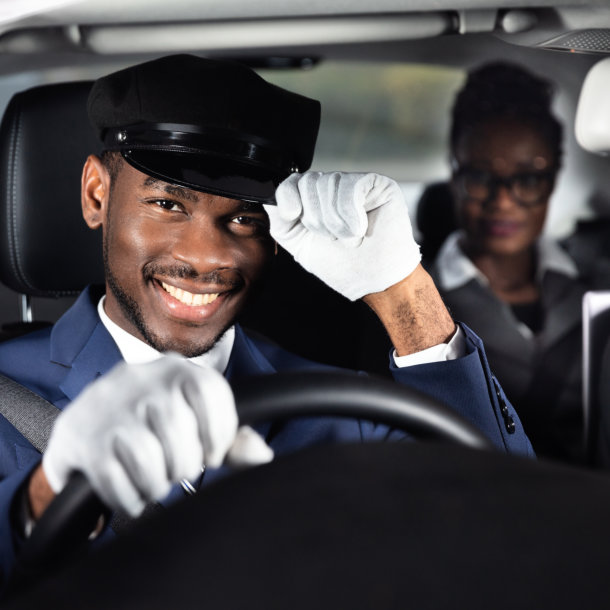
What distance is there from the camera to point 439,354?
1221mm

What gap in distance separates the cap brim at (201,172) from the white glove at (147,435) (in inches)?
24.6

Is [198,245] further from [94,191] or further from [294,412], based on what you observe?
[294,412]

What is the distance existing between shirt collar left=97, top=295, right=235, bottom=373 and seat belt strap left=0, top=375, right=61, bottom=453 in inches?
6.1

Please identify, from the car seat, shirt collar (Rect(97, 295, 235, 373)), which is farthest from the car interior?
shirt collar (Rect(97, 295, 235, 373))

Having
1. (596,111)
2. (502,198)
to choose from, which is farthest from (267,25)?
(502,198)

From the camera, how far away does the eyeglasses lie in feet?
10.2

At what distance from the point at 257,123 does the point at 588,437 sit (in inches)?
53.2

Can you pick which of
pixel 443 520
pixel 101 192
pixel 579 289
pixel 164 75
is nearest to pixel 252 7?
pixel 164 75

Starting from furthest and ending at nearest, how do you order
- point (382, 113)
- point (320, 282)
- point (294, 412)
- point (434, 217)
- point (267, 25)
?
point (434, 217) < point (382, 113) < point (267, 25) < point (320, 282) < point (294, 412)

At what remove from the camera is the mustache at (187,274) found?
1292 millimetres

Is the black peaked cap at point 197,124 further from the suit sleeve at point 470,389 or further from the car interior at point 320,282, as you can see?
the suit sleeve at point 470,389

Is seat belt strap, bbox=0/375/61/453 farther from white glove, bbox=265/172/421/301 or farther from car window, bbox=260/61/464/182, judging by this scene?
car window, bbox=260/61/464/182

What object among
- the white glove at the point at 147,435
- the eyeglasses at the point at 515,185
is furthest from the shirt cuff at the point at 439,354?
the eyeglasses at the point at 515,185

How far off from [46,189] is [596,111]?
988 mm
